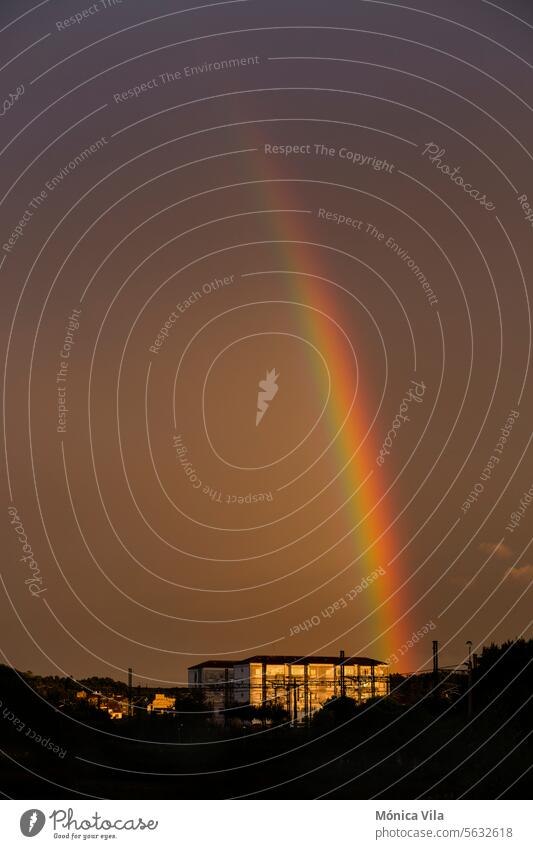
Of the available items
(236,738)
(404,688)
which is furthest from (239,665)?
(236,738)

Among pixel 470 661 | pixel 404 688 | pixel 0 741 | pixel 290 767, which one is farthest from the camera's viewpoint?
pixel 404 688

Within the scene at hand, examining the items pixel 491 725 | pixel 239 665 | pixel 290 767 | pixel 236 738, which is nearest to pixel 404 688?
pixel 236 738

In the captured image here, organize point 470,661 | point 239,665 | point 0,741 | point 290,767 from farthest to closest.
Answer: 1. point 239,665
2. point 470,661
3. point 290,767
4. point 0,741

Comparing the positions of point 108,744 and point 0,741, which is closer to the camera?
point 0,741

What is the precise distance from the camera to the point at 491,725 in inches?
1142
